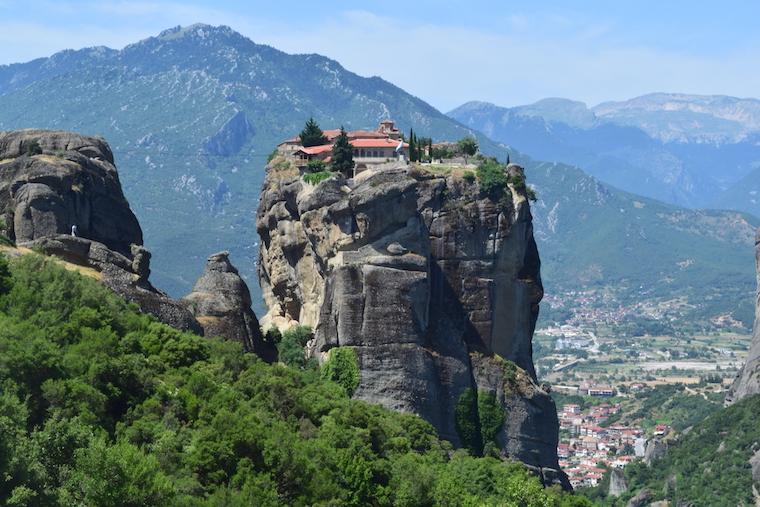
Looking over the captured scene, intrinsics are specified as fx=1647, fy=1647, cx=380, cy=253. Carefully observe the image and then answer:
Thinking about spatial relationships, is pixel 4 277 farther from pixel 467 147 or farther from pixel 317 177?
pixel 467 147

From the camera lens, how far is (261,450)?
48.3 meters

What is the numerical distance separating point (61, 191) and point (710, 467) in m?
61.3

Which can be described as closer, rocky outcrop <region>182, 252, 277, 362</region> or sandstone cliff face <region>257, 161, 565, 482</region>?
rocky outcrop <region>182, 252, 277, 362</region>

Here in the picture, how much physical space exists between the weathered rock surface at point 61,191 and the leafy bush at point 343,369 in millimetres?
10466

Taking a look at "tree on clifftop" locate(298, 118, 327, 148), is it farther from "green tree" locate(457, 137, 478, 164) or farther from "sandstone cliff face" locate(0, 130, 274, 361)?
"sandstone cliff face" locate(0, 130, 274, 361)

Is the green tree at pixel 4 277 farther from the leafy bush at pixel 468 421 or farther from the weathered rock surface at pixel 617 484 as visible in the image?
the weathered rock surface at pixel 617 484

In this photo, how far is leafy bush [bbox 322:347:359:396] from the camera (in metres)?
74.9

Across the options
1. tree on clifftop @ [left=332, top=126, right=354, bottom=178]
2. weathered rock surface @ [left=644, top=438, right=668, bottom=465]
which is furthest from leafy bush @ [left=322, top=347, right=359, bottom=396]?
weathered rock surface @ [left=644, top=438, right=668, bottom=465]

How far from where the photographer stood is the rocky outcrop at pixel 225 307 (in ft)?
226

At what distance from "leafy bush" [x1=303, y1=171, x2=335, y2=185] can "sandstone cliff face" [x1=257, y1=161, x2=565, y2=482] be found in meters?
0.41

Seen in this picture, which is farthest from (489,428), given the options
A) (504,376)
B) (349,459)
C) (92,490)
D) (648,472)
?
(648,472)

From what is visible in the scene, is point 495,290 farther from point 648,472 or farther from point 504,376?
point 648,472

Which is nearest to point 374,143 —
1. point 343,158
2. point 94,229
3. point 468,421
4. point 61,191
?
point 343,158

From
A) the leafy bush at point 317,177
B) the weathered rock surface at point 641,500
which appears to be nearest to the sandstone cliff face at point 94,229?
the leafy bush at point 317,177
